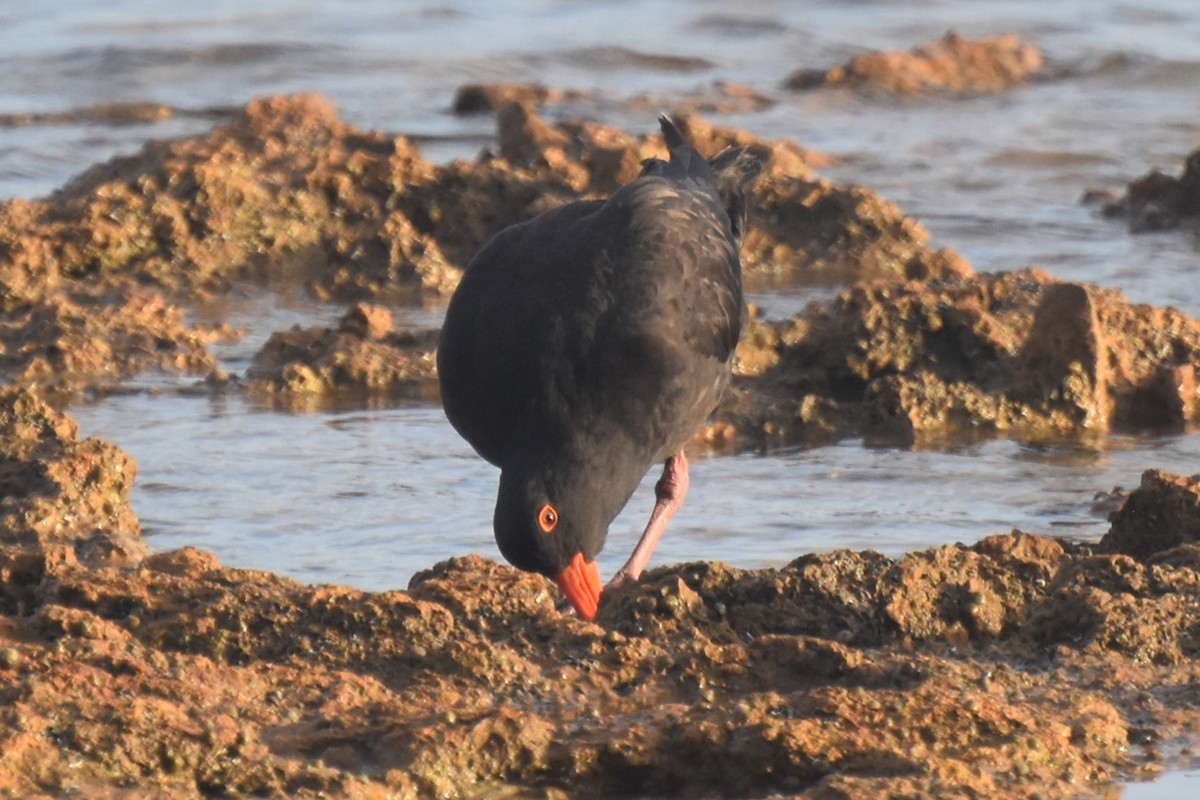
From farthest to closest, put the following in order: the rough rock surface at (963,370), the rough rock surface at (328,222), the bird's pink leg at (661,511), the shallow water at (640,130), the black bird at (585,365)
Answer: the rough rock surface at (328,222), the rough rock surface at (963,370), the shallow water at (640,130), the bird's pink leg at (661,511), the black bird at (585,365)

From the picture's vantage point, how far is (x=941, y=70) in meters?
16.2

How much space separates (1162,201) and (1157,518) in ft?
19.7

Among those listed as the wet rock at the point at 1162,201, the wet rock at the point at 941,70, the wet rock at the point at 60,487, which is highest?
the wet rock at the point at 941,70

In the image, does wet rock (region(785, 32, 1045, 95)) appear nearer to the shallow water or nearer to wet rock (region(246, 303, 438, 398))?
the shallow water

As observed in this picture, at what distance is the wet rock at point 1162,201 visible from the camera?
35.1 ft

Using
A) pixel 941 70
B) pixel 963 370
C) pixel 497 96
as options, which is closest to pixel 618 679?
pixel 963 370

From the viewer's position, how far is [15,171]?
1269 cm

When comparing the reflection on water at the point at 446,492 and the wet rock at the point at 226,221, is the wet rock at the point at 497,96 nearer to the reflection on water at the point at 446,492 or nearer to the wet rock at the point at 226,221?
the wet rock at the point at 226,221

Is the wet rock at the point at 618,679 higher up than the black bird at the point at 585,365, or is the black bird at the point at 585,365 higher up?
the black bird at the point at 585,365

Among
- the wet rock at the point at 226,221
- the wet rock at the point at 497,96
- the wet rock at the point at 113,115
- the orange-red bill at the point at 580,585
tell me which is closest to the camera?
the orange-red bill at the point at 580,585

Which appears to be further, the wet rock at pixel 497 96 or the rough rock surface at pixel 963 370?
the wet rock at pixel 497 96

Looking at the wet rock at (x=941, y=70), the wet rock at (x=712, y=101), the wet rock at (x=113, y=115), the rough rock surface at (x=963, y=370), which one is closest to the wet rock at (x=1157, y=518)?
the rough rock surface at (x=963, y=370)

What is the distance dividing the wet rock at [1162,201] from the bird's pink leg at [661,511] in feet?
16.9

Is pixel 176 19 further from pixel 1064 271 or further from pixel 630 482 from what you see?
pixel 630 482
